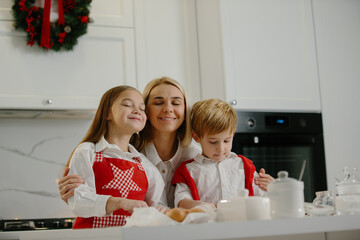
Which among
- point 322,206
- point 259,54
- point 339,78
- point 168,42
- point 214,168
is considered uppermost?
point 168,42

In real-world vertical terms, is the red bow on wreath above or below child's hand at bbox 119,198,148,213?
above

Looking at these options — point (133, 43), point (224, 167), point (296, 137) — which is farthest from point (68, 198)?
point (296, 137)

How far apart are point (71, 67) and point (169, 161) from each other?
1.04 meters

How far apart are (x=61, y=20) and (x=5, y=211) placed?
108 cm

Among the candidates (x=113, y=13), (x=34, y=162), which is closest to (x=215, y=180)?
(x=113, y=13)

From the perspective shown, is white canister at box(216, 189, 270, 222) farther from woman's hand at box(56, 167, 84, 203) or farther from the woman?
the woman

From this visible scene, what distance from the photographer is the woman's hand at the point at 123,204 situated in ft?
4.35

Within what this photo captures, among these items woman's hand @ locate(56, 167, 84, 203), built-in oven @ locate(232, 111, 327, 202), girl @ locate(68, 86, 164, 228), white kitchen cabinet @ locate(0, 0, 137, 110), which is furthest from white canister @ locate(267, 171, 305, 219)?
white kitchen cabinet @ locate(0, 0, 137, 110)

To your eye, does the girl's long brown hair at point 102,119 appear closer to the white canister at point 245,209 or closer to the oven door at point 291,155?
the white canister at point 245,209

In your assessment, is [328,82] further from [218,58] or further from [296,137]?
[218,58]

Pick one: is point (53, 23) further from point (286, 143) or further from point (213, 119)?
point (286, 143)

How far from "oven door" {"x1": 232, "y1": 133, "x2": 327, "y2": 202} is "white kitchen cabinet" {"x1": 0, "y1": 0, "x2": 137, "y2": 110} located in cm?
74

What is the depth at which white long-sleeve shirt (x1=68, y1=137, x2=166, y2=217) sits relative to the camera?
55.9 inches

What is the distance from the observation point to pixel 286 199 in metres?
0.99
